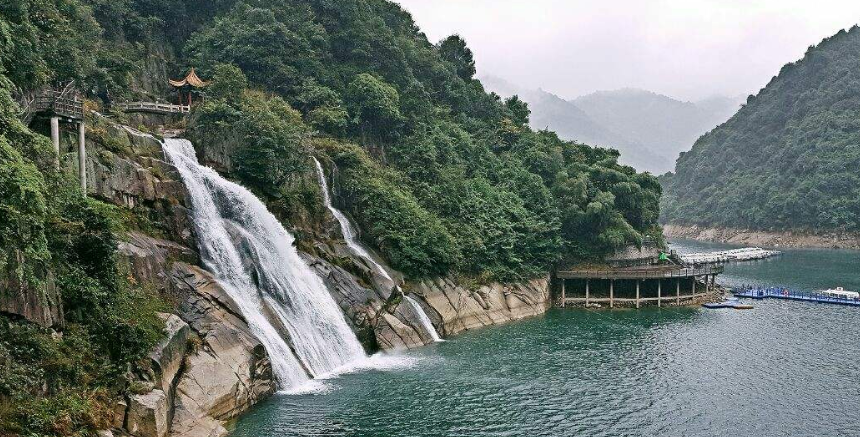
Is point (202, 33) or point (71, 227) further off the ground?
point (202, 33)

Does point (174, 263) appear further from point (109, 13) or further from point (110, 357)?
point (109, 13)

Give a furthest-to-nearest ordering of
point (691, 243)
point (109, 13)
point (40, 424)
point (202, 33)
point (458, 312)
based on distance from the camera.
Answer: point (691, 243) → point (202, 33) → point (109, 13) → point (458, 312) → point (40, 424)

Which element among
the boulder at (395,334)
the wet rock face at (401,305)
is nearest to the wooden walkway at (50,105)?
the wet rock face at (401,305)

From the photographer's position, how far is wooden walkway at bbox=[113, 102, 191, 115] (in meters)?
57.3

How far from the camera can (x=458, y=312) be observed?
2415 inches

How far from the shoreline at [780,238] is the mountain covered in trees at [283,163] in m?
84.9

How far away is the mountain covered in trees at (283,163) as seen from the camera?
26.6 m

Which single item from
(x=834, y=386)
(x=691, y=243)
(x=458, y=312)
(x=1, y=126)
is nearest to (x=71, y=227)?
(x=1, y=126)

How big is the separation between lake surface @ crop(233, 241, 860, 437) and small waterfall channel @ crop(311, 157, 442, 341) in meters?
2.37

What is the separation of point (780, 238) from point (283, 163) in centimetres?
14414

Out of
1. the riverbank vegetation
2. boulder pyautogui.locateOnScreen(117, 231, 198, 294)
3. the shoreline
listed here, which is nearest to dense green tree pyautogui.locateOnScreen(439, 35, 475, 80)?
the riverbank vegetation

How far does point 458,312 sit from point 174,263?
28.8 meters

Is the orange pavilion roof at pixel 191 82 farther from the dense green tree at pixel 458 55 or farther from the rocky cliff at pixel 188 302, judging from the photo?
the dense green tree at pixel 458 55

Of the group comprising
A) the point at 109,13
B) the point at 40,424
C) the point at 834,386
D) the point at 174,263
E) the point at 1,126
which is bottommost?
the point at 834,386
